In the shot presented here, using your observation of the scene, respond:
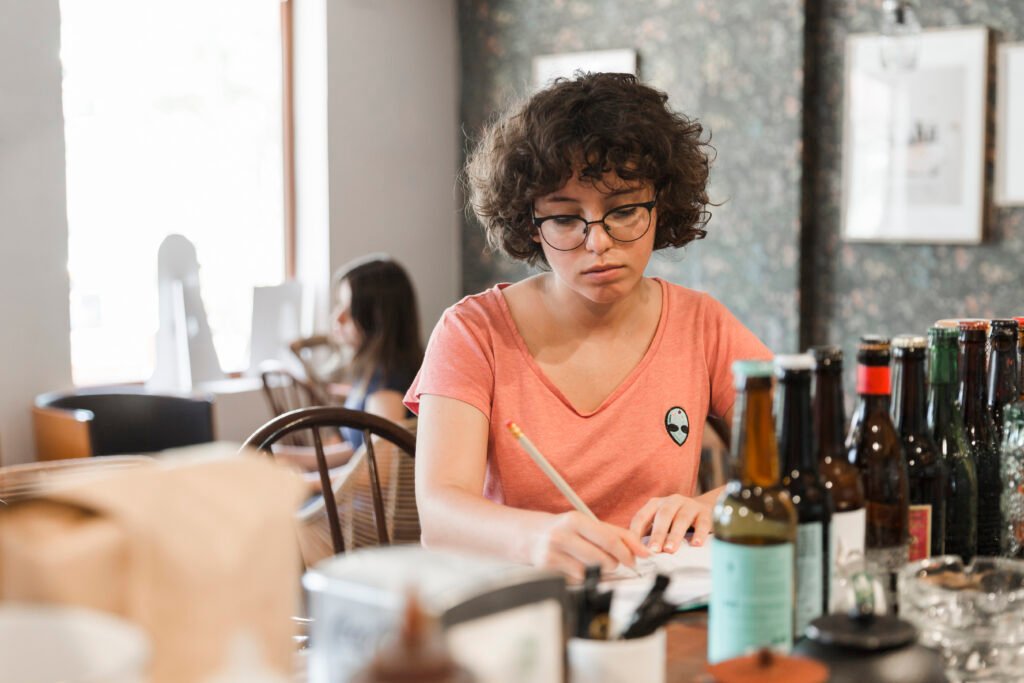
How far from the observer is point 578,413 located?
1.72 m

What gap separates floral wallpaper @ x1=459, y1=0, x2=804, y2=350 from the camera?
468 cm

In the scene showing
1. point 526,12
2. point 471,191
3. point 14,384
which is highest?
point 526,12

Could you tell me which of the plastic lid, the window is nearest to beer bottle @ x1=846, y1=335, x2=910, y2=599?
the plastic lid

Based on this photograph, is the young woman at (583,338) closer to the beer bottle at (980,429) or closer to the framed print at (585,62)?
the beer bottle at (980,429)

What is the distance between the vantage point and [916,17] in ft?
14.5

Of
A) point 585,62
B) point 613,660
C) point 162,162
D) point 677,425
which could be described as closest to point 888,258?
point 585,62

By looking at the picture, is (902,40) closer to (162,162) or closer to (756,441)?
(162,162)

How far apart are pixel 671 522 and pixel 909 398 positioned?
349 millimetres

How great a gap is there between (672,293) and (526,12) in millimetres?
3956

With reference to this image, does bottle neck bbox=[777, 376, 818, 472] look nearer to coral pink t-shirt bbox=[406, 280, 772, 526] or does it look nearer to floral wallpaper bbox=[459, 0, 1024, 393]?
coral pink t-shirt bbox=[406, 280, 772, 526]

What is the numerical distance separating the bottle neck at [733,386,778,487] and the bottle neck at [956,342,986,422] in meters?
0.53

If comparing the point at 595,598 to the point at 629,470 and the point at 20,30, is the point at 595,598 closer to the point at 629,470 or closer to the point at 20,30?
the point at 629,470

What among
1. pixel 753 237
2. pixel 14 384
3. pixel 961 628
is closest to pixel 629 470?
pixel 961 628

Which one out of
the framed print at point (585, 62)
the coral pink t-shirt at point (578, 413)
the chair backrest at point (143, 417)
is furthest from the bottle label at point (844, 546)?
the framed print at point (585, 62)
